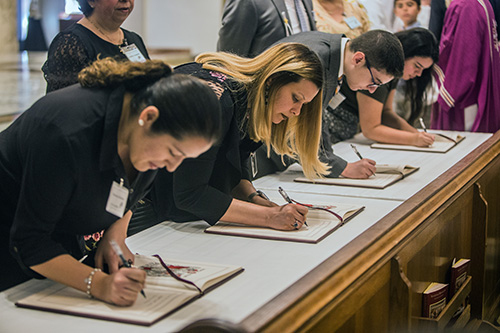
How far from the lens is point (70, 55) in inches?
84.1

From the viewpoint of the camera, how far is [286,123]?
7.23 feet

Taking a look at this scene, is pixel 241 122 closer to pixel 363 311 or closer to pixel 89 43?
pixel 89 43

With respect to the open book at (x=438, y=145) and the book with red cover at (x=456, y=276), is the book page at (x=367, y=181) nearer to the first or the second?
the book with red cover at (x=456, y=276)

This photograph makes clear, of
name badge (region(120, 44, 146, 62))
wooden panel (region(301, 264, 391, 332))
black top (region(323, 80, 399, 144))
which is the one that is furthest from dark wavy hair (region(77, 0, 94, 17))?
black top (region(323, 80, 399, 144))

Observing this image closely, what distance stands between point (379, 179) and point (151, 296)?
1493mm

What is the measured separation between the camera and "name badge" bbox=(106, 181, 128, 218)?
145 centimetres

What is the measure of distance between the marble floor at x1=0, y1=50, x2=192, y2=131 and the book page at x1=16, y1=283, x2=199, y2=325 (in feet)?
13.5

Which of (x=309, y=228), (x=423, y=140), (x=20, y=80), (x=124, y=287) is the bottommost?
(x=20, y=80)

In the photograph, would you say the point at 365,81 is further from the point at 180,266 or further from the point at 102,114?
the point at 102,114

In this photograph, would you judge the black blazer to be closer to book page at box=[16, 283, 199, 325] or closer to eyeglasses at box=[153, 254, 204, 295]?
eyeglasses at box=[153, 254, 204, 295]

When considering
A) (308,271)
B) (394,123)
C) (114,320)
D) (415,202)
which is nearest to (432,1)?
(394,123)

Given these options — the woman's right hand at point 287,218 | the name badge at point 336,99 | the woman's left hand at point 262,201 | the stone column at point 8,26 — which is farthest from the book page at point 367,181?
the stone column at point 8,26

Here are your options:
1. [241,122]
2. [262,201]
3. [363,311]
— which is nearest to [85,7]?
[241,122]

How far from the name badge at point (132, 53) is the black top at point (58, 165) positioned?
0.88 meters
